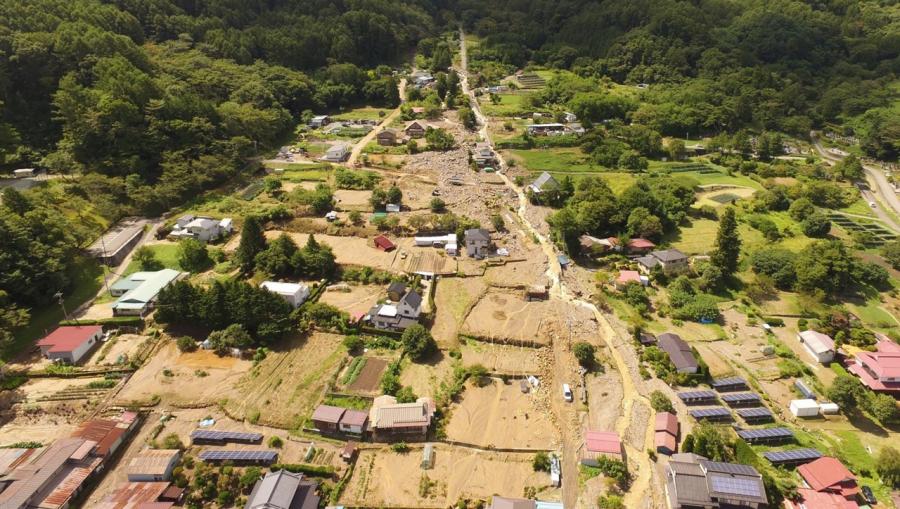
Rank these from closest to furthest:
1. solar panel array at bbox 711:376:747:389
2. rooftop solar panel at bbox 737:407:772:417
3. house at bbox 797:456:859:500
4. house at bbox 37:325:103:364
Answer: house at bbox 797:456:859:500
rooftop solar panel at bbox 737:407:772:417
solar panel array at bbox 711:376:747:389
house at bbox 37:325:103:364

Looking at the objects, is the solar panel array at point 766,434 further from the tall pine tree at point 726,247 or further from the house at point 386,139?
the house at point 386,139

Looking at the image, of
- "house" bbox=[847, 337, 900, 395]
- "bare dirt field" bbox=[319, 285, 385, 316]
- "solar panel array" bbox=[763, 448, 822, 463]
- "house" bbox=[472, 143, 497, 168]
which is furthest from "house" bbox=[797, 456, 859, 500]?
"house" bbox=[472, 143, 497, 168]

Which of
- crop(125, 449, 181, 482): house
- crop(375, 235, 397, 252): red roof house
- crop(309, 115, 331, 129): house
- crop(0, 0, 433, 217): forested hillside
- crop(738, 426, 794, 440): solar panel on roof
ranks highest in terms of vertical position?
crop(0, 0, 433, 217): forested hillside

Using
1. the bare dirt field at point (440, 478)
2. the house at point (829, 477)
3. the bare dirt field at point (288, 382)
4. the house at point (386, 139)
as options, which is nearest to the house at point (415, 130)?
the house at point (386, 139)

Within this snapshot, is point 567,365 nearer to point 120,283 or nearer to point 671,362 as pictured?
point 671,362

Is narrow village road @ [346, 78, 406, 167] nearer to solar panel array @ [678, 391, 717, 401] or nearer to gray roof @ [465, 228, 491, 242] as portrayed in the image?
gray roof @ [465, 228, 491, 242]

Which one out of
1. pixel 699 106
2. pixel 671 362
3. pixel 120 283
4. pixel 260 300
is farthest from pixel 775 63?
pixel 120 283
